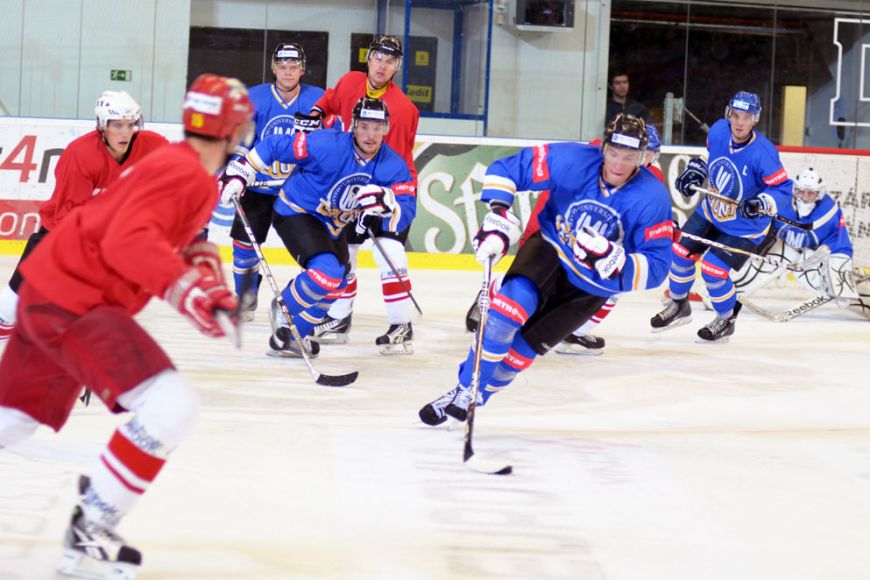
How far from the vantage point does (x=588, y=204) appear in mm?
3773

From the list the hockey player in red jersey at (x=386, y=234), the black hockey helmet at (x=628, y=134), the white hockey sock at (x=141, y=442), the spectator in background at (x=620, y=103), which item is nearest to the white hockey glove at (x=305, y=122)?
the hockey player in red jersey at (x=386, y=234)

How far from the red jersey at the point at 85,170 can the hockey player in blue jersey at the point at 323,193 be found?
70cm

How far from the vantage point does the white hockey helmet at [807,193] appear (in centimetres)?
695

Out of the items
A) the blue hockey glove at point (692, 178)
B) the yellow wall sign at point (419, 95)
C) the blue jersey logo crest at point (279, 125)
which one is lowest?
the blue hockey glove at point (692, 178)

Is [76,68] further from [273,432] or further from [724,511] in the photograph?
[724,511]

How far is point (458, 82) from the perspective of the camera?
9.08m

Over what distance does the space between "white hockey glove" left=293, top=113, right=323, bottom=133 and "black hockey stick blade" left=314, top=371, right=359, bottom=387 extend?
1.40 m

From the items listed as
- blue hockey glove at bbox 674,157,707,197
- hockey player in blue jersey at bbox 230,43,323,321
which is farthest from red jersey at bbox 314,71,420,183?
blue hockey glove at bbox 674,157,707,197

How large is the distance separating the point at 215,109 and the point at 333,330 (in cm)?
320

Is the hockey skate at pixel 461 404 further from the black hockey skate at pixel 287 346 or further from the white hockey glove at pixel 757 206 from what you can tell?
the white hockey glove at pixel 757 206

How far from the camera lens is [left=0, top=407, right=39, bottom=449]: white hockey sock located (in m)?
2.35

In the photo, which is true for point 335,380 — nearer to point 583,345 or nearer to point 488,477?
point 488,477

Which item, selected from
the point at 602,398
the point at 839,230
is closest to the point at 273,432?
the point at 602,398

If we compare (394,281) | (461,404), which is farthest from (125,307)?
(394,281)
